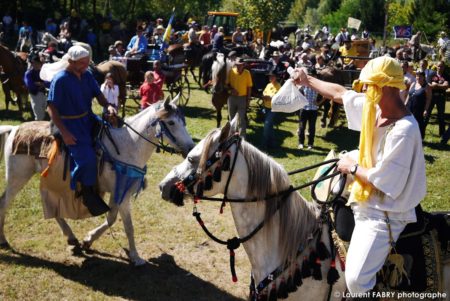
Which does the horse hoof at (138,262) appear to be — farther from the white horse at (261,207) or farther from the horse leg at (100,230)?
the white horse at (261,207)

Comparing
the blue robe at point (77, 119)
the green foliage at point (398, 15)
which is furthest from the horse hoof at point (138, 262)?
the green foliage at point (398, 15)

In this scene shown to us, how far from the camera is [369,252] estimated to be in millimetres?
2998

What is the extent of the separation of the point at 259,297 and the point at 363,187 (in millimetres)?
1184

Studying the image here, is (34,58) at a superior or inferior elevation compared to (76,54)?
inferior

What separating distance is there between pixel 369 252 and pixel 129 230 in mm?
3523

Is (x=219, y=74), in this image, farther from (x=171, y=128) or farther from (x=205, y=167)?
(x=205, y=167)

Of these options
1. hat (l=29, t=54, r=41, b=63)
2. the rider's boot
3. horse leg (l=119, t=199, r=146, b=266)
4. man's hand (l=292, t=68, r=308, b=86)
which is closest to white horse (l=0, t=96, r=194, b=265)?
horse leg (l=119, t=199, r=146, b=266)

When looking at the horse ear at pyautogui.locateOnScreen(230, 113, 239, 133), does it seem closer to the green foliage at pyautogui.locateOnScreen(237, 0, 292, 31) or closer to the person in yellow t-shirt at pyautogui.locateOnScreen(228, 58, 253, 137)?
the person in yellow t-shirt at pyautogui.locateOnScreen(228, 58, 253, 137)

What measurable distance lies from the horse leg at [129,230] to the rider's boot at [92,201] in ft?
0.83

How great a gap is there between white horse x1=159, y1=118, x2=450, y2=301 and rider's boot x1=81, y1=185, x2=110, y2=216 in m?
2.38

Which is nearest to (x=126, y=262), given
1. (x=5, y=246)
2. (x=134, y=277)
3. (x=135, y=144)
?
(x=134, y=277)

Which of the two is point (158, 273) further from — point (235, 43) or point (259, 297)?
point (235, 43)

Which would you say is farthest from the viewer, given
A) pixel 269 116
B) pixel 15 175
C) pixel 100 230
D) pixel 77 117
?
pixel 269 116

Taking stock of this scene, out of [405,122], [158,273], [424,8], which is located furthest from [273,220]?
[424,8]
